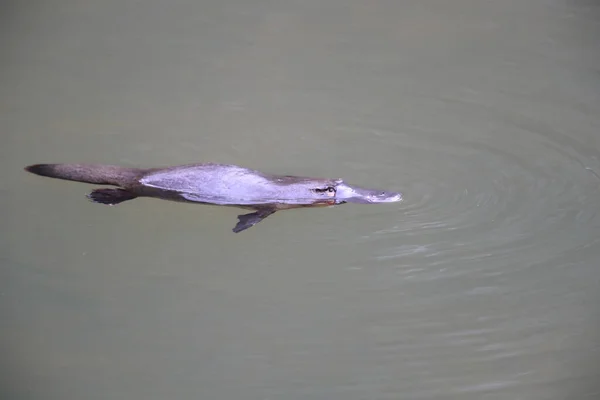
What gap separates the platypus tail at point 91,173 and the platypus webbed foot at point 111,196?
0.14 ft

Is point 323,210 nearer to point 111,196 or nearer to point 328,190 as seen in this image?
point 328,190

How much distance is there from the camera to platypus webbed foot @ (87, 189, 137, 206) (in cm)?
373

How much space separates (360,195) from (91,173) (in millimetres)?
1503

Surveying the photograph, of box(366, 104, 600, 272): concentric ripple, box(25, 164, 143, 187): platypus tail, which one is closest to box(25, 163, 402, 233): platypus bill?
box(25, 164, 143, 187): platypus tail

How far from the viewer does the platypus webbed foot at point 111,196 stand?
147 inches

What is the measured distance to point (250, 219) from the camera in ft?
12.0

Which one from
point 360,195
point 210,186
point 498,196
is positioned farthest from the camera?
point 498,196

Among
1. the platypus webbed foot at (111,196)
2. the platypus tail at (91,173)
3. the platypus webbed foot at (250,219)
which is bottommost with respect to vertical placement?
the platypus webbed foot at (250,219)

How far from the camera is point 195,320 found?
3.69 metres

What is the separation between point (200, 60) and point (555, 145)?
2.56 metres

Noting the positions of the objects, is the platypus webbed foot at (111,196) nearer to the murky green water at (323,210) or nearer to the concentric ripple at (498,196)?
the murky green water at (323,210)

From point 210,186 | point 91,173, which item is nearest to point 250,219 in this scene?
point 210,186

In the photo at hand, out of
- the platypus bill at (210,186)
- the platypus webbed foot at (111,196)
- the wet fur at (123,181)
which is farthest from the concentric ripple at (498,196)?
the platypus webbed foot at (111,196)

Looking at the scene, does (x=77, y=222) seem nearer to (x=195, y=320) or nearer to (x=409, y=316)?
(x=195, y=320)
